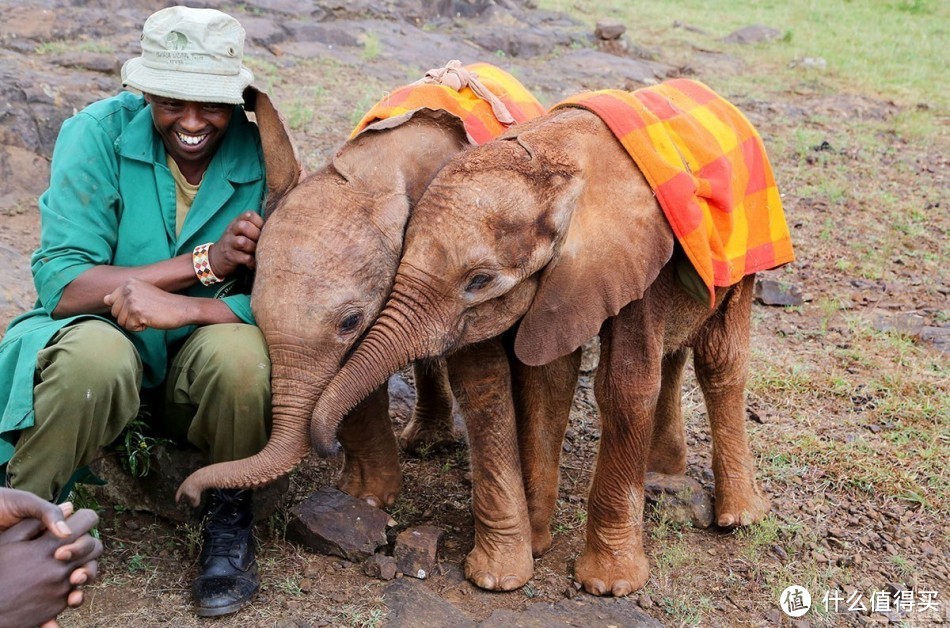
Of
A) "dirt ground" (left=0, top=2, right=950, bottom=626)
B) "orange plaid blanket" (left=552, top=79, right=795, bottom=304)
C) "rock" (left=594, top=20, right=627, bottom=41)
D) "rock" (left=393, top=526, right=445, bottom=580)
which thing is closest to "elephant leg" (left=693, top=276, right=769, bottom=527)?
"dirt ground" (left=0, top=2, right=950, bottom=626)

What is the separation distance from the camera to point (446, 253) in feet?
12.2

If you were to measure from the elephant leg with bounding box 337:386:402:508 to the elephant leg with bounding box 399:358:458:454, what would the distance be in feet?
2.06

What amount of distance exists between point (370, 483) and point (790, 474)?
7.22ft

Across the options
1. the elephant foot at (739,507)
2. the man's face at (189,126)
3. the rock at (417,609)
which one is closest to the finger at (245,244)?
the man's face at (189,126)

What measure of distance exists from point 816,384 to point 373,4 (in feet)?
33.5

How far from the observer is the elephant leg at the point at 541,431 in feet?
15.1

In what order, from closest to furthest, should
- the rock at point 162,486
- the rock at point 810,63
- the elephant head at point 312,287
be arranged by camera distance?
the elephant head at point 312,287 → the rock at point 162,486 → the rock at point 810,63

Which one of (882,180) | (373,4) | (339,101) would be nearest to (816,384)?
(882,180)

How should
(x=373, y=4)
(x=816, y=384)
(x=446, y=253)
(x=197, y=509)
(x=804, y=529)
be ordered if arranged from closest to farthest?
(x=446, y=253) < (x=197, y=509) < (x=804, y=529) < (x=816, y=384) < (x=373, y=4)

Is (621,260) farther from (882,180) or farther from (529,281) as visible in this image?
(882,180)

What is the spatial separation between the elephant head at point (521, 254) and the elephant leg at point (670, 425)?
57.9 inches

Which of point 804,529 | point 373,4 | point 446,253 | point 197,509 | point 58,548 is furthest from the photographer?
point 373,4

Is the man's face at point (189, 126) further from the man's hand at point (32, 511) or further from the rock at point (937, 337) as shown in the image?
the rock at point (937, 337)

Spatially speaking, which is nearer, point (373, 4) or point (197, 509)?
point (197, 509)
